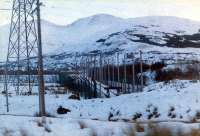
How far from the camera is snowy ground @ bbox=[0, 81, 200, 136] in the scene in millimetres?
10477

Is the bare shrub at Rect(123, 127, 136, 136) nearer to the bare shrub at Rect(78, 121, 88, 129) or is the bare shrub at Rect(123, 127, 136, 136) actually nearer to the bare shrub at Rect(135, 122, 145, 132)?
the bare shrub at Rect(135, 122, 145, 132)

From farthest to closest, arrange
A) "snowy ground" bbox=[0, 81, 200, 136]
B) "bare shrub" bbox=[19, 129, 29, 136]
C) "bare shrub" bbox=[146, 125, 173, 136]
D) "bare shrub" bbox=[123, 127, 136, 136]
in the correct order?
1. "snowy ground" bbox=[0, 81, 200, 136]
2. "bare shrub" bbox=[19, 129, 29, 136]
3. "bare shrub" bbox=[123, 127, 136, 136]
4. "bare shrub" bbox=[146, 125, 173, 136]

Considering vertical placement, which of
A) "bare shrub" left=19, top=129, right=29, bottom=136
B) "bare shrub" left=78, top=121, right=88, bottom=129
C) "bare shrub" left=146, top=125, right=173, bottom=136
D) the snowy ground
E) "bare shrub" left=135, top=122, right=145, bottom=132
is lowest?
the snowy ground

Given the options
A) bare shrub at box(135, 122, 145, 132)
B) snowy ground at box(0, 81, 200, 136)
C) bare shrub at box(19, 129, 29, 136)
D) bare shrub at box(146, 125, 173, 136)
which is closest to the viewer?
bare shrub at box(146, 125, 173, 136)

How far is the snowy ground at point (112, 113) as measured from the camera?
10477 millimetres

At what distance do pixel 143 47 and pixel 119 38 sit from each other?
3072 centimetres

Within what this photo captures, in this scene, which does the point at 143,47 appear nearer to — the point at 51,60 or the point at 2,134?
the point at 51,60

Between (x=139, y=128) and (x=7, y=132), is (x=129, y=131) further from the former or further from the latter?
(x=7, y=132)

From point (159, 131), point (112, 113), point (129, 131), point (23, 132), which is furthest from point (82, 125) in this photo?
point (112, 113)

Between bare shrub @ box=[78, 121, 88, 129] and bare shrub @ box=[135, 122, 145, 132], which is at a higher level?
bare shrub @ box=[135, 122, 145, 132]

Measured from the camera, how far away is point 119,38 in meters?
162

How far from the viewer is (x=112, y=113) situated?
23.5 m

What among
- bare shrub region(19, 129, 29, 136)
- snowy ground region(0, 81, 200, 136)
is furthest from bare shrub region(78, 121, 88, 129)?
bare shrub region(19, 129, 29, 136)

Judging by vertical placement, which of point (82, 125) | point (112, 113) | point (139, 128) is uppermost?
point (139, 128)
